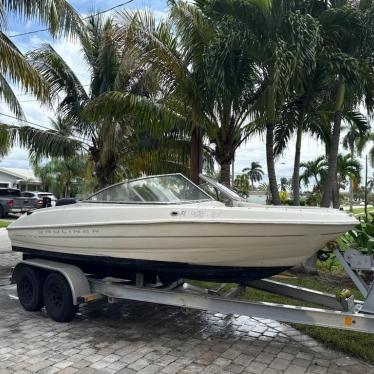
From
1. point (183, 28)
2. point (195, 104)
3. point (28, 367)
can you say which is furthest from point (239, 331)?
point (183, 28)

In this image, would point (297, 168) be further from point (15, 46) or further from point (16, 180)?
point (16, 180)

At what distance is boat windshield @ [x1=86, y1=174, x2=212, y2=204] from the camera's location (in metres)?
4.97

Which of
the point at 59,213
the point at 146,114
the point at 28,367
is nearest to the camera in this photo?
the point at 28,367

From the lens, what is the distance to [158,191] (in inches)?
198

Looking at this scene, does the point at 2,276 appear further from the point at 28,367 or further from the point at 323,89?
the point at 323,89

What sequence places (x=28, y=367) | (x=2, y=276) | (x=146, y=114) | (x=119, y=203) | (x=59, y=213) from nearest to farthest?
(x=28, y=367)
(x=119, y=203)
(x=59, y=213)
(x=2, y=276)
(x=146, y=114)

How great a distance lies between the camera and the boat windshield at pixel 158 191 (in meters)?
4.97

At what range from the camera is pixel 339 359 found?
14.6 feet

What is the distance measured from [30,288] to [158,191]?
2.48 m

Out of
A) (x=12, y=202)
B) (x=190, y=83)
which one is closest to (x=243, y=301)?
(x=190, y=83)

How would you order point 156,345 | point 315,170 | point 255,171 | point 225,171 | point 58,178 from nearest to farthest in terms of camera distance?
point 156,345
point 225,171
point 315,170
point 58,178
point 255,171

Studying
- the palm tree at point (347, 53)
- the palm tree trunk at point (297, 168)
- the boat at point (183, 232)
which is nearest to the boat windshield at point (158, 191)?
the boat at point (183, 232)

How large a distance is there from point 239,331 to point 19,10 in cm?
759

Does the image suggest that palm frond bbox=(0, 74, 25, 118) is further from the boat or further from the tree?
the tree
